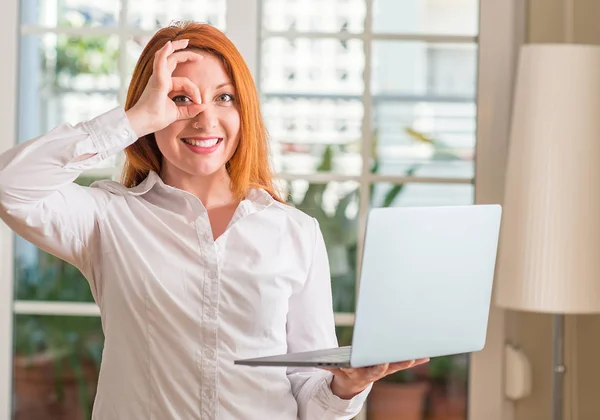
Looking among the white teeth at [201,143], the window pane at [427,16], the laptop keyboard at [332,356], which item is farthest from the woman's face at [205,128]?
the window pane at [427,16]

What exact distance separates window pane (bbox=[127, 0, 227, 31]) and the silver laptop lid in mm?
1841

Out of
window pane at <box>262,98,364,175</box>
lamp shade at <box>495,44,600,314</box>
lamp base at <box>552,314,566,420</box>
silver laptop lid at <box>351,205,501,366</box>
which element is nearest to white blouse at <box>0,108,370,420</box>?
silver laptop lid at <box>351,205,501,366</box>

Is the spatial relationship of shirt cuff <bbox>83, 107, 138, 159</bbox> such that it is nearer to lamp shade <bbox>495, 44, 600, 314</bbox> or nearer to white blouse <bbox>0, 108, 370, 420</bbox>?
white blouse <bbox>0, 108, 370, 420</bbox>

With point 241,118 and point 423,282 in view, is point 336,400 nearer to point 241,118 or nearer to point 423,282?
point 423,282

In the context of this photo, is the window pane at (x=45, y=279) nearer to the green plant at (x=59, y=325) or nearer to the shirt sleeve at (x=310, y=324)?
the green plant at (x=59, y=325)

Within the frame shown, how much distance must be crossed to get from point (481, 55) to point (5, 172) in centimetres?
195

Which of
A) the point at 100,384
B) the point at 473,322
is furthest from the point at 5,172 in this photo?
the point at 473,322

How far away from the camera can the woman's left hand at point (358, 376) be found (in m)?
1.52

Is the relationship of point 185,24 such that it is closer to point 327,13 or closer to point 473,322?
point 473,322

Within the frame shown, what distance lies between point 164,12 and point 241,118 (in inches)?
60.3

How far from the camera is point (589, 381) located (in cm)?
288

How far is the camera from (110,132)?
5.39 ft

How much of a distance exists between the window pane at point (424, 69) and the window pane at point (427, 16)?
5cm

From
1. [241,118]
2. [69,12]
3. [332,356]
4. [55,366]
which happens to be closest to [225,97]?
[241,118]
